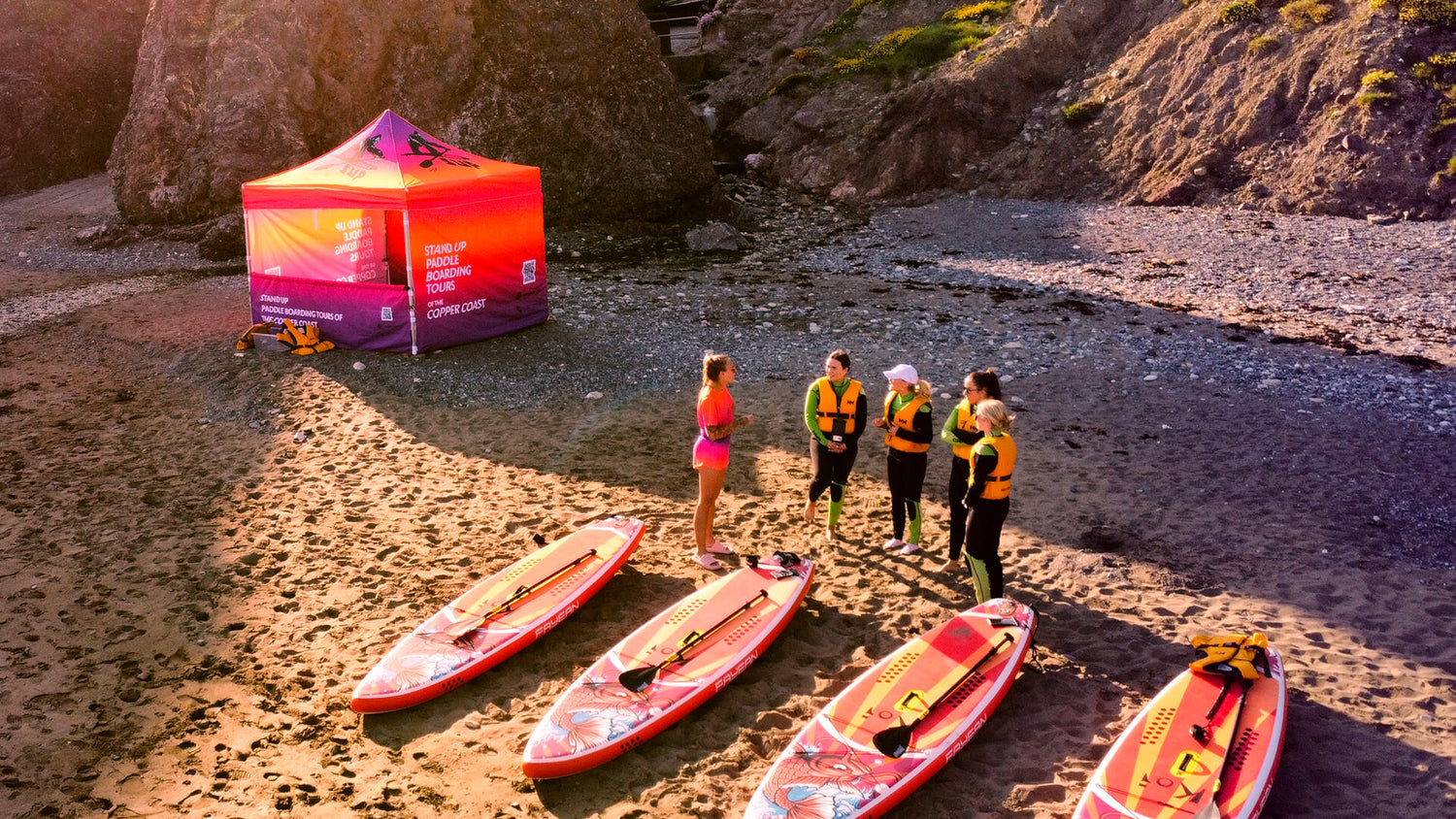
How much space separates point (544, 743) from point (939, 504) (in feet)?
18.1

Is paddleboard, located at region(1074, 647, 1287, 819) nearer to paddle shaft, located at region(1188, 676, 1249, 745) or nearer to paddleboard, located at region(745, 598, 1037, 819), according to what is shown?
paddle shaft, located at region(1188, 676, 1249, 745)

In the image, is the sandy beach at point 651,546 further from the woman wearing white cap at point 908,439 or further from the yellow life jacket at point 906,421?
the yellow life jacket at point 906,421

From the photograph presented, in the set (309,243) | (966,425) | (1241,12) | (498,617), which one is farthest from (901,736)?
(1241,12)

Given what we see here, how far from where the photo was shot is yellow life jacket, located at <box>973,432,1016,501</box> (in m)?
7.59

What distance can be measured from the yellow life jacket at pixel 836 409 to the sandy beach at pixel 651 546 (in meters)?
1.43

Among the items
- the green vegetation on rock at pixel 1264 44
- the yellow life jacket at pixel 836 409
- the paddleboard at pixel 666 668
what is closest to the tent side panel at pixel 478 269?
the yellow life jacket at pixel 836 409

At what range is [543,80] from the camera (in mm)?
25500

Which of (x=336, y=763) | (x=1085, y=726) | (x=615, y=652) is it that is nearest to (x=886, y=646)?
(x=1085, y=726)

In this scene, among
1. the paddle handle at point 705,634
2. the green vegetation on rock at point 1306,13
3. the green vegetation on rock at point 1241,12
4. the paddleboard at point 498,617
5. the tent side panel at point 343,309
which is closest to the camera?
the paddleboard at point 498,617

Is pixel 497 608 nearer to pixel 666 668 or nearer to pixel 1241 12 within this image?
pixel 666 668

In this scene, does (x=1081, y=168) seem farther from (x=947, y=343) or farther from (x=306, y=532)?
(x=306, y=532)

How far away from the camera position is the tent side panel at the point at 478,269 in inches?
609

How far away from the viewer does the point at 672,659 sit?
25.2 feet

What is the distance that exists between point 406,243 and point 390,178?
1117 millimetres
